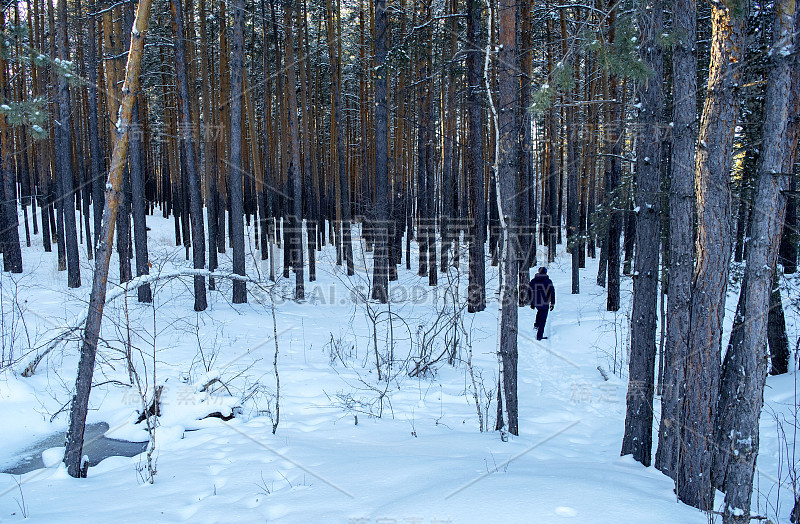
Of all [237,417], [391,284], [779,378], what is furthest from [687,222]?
[391,284]

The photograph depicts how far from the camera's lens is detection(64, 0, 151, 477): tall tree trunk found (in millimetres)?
4488

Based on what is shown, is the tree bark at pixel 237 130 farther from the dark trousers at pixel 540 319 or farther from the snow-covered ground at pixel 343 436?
the dark trousers at pixel 540 319

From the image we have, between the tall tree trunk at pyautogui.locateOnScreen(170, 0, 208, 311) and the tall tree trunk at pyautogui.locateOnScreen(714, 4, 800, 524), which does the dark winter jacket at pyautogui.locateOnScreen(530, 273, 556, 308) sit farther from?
the tall tree trunk at pyautogui.locateOnScreen(170, 0, 208, 311)

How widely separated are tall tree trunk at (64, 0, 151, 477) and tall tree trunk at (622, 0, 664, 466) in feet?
17.2

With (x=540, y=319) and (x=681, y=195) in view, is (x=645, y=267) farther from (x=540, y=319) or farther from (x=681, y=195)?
(x=540, y=319)

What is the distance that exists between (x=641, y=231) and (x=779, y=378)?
18.2 feet

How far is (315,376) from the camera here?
779 centimetres

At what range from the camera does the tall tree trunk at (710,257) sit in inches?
149

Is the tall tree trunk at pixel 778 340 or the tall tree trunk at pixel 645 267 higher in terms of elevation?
the tall tree trunk at pixel 645 267

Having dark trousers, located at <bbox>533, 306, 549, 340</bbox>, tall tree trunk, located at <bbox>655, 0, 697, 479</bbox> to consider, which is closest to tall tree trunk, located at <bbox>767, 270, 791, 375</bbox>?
dark trousers, located at <bbox>533, 306, 549, 340</bbox>

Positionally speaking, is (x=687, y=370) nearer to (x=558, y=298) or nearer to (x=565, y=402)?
(x=565, y=402)

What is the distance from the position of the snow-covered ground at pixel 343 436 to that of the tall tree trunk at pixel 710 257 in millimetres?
426

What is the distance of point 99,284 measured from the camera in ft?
15.0

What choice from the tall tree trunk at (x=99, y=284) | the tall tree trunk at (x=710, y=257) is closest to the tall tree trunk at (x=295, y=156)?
the tall tree trunk at (x=99, y=284)
